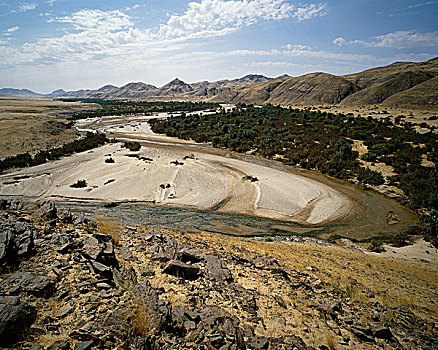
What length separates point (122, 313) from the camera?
392cm

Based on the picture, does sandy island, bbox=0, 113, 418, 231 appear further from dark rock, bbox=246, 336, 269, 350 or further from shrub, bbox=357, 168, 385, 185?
dark rock, bbox=246, 336, 269, 350

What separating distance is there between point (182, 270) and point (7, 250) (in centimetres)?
394

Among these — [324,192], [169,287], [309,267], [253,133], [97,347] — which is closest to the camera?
[97,347]

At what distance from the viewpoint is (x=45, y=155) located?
24516 mm

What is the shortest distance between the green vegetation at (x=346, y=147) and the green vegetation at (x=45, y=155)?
14242 mm

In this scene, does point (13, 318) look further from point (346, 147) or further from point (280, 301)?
point (346, 147)

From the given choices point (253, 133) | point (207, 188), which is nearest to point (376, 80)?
point (253, 133)

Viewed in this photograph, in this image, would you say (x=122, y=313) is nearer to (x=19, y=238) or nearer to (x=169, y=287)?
(x=169, y=287)

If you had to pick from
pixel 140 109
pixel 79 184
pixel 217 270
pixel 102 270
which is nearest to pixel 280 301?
pixel 217 270

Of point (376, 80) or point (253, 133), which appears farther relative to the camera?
point (376, 80)

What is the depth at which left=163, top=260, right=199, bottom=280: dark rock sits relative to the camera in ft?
19.2

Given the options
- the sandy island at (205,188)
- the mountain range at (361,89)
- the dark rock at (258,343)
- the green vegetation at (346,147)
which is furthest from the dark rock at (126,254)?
the mountain range at (361,89)

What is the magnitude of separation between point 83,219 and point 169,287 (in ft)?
18.1

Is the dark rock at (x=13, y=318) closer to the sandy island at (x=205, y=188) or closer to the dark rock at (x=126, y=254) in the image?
the dark rock at (x=126, y=254)
